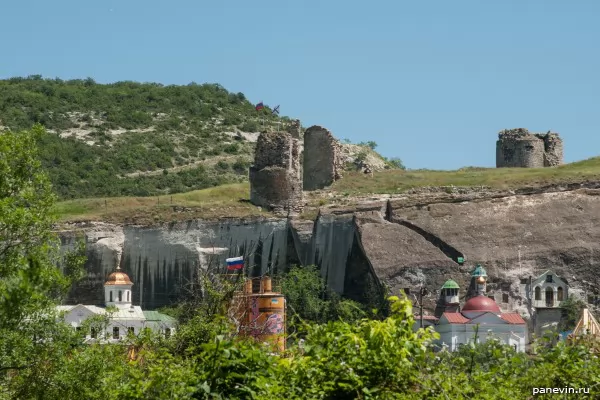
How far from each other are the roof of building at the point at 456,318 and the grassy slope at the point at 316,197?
9593 millimetres

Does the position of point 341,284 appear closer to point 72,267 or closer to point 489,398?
point 72,267

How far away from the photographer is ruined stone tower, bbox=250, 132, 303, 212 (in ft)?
227

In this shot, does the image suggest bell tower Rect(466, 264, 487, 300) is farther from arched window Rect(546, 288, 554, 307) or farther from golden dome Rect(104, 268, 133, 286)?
golden dome Rect(104, 268, 133, 286)

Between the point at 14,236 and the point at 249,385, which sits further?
the point at 14,236

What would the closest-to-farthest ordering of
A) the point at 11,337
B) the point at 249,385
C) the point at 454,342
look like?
the point at 249,385
the point at 11,337
the point at 454,342

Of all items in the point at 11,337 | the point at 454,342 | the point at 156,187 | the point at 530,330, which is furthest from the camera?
the point at 156,187

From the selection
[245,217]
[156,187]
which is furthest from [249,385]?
[156,187]

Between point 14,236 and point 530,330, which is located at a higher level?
point 14,236

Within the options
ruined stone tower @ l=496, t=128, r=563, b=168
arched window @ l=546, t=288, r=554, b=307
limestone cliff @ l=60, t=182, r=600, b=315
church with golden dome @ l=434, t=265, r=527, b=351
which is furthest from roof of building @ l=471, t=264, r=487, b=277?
ruined stone tower @ l=496, t=128, r=563, b=168

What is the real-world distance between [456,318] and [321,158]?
15267mm

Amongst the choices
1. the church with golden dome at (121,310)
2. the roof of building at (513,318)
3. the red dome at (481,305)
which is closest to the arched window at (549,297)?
the roof of building at (513,318)

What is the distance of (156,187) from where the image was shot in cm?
10188

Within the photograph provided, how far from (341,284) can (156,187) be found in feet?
122

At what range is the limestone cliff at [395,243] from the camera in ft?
211
